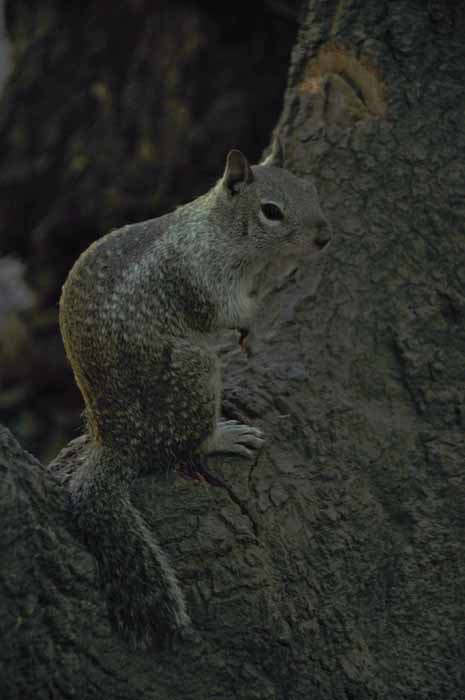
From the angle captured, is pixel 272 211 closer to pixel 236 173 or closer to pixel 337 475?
pixel 236 173

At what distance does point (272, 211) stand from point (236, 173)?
0.22m

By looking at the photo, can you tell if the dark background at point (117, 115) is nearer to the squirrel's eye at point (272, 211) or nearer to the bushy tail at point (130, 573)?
the squirrel's eye at point (272, 211)

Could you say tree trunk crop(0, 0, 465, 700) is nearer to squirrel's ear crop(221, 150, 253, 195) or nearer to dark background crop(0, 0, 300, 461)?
squirrel's ear crop(221, 150, 253, 195)

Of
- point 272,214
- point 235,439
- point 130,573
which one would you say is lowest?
point 130,573

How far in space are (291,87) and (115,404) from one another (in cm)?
229

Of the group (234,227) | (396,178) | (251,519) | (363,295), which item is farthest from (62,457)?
(396,178)

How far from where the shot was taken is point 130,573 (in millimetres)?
3604

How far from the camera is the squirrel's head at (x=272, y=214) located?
14.2ft

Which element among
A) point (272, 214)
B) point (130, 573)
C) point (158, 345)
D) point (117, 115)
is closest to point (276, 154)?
point (272, 214)

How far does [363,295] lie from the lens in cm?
476

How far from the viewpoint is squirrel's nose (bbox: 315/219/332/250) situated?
4.36m

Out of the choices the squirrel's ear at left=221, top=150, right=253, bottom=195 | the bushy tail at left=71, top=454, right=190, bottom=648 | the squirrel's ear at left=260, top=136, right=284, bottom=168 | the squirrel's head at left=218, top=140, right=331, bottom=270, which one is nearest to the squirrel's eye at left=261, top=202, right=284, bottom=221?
the squirrel's head at left=218, top=140, right=331, bottom=270

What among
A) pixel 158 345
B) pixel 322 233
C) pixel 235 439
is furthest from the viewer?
pixel 322 233

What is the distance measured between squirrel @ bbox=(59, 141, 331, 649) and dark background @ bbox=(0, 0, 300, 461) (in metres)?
4.54
